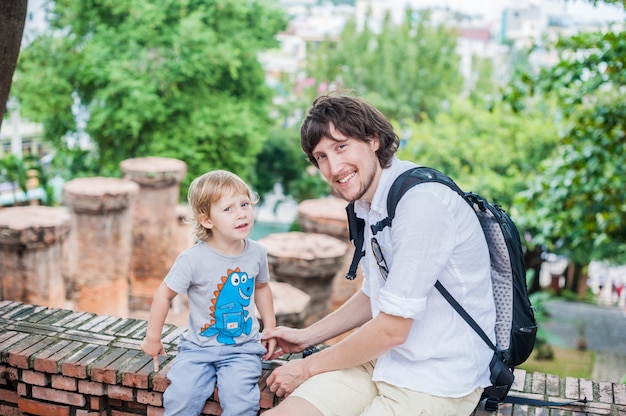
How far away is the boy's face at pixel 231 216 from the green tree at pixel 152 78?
34.6 feet

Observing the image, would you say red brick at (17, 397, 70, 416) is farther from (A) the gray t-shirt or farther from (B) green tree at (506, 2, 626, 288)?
(B) green tree at (506, 2, 626, 288)

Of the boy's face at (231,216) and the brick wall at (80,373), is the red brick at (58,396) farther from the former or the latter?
the boy's face at (231,216)

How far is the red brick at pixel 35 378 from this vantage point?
245cm

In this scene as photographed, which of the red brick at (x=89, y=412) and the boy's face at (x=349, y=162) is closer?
the boy's face at (x=349, y=162)

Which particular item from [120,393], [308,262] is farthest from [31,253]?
[120,393]

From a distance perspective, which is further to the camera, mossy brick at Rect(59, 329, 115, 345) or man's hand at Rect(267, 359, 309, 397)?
mossy brick at Rect(59, 329, 115, 345)

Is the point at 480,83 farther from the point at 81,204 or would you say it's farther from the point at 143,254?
the point at 81,204

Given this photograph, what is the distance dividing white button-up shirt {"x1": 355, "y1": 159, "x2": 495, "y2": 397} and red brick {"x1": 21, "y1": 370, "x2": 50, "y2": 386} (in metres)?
1.24

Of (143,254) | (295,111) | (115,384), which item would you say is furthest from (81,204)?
(295,111)

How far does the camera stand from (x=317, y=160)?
216cm

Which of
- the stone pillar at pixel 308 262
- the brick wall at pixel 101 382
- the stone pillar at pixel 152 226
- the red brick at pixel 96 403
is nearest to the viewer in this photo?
the brick wall at pixel 101 382

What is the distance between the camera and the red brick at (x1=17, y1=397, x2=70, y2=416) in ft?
8.13

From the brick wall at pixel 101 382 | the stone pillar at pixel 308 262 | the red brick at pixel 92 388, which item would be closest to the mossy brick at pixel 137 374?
the brick wall at pixel 101 382

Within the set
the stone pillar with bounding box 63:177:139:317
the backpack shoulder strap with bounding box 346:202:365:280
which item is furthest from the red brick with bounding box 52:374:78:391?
the stone pillar with bounding box 63:177:139:317
